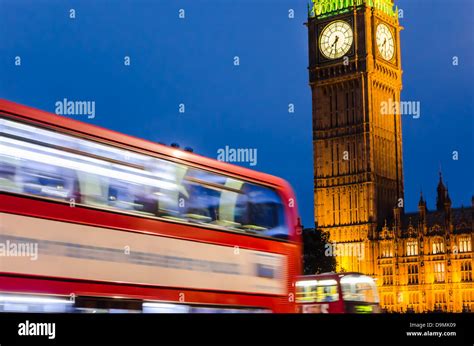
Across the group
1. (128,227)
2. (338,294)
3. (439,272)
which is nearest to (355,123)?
(439,272)

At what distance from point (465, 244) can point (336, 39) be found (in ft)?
70.4

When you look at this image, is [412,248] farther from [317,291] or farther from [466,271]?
[317,291]

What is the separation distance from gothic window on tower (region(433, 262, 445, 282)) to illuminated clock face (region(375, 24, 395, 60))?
19.9 metres

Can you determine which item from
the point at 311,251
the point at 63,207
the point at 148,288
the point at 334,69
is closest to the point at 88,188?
the point at 63,207

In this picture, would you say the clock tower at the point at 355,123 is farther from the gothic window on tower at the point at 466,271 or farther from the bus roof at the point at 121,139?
the bus roof at the point at 121,139

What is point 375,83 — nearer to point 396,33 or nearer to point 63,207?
point 396,33

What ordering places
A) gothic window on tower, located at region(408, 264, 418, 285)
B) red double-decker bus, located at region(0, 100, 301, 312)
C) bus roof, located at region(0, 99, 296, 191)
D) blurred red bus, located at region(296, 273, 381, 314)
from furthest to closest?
1. gothic window on tower, located at region(408, 264, 418, 285)
2. blurred red bus, located at region(296, 273, 381, 314)
3. bus roof, located at region(0, 99, 296, 191)
4. red double-decker bus, located at region(0, 100, 301, 312)

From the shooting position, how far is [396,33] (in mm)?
84562

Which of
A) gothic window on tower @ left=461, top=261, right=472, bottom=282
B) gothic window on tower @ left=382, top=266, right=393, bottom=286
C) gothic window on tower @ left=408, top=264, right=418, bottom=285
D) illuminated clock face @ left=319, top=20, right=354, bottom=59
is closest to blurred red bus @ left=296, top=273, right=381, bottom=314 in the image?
gothic window on tower @ left=461, top=261, right=472, bottom=282

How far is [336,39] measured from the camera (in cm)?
8125

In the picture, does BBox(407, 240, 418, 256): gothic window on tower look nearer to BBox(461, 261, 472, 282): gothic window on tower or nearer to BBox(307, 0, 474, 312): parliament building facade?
BBox(307, 0, 474, 312): parliament building facade

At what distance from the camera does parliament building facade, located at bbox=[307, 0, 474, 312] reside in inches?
3009
